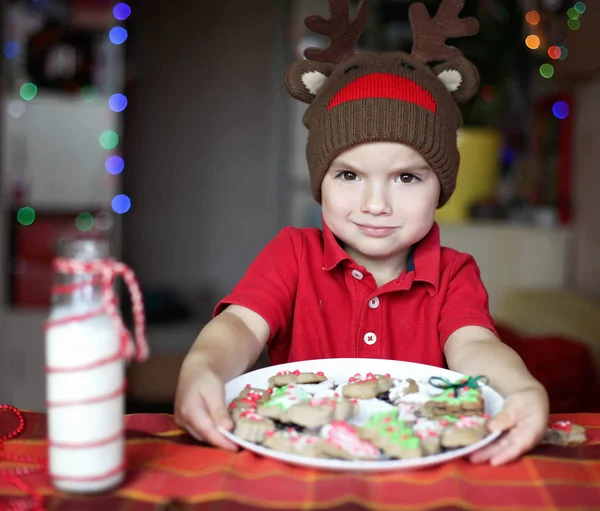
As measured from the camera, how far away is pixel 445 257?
1171mm

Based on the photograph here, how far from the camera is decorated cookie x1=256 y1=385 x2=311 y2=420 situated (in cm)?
74

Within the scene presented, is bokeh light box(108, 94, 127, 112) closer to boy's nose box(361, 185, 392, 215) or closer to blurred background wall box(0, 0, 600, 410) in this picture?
A: blurred background wall box(0, 0, 600, 410)

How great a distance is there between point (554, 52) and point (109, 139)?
71.5 inches

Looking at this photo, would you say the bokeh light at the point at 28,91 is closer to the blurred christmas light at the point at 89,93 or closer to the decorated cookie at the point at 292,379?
the blurred christmas light at the point at 89,93

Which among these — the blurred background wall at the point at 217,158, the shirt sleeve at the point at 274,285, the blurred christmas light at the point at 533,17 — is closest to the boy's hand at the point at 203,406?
the shirt sleeve at the point at 274,285

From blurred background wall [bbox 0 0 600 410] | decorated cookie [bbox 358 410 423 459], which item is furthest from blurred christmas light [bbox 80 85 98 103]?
decorated cookie [bbox 358 410 423 459]

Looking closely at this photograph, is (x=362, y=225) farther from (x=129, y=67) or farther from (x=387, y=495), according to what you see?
(x=129, y=67)

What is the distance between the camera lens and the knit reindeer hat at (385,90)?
41.1 inches

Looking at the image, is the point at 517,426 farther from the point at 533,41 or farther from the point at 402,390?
the point at 533,41

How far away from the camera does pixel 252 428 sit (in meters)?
0.70

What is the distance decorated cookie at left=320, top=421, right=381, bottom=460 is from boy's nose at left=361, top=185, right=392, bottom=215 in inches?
15.4

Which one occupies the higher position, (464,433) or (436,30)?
(436,30)

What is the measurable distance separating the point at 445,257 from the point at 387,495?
2.07 feet

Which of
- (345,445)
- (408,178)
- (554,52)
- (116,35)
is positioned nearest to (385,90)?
(408,178)
